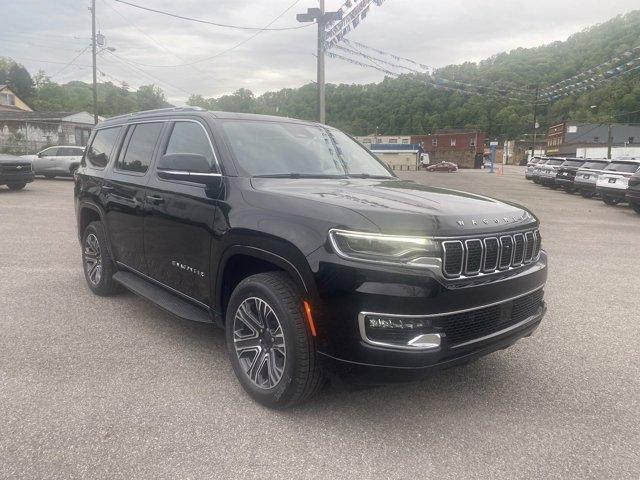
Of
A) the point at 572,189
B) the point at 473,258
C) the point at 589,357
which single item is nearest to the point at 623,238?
the point at 589,357

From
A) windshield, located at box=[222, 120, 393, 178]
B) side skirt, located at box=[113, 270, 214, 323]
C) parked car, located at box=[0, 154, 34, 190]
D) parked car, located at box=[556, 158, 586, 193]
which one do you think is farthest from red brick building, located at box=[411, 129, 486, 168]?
side skirt, located at box=[113, 270, 214, 323]

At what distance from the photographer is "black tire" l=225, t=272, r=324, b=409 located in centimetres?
288

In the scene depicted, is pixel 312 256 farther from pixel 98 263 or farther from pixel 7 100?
pixel 7 100

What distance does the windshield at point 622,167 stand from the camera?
1645cm

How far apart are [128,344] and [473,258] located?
9.30ft

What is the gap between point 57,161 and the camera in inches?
908

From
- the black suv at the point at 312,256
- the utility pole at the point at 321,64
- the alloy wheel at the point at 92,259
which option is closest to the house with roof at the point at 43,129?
the utility pole at the point at 321,64

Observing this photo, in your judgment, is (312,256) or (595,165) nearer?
(312,256)

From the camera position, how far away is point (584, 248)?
9258mm

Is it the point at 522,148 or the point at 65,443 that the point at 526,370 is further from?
the point at 522,148

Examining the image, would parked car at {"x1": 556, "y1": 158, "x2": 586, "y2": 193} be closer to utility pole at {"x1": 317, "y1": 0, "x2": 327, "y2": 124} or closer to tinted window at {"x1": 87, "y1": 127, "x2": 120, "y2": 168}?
utility pole at {"x1": 317, "y1": 0, "x2": 327, "y2": 124}

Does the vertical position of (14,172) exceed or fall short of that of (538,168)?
it falls short

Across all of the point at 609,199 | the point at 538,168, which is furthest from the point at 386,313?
the point at 538,168

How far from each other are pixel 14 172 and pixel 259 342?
16.5 m
